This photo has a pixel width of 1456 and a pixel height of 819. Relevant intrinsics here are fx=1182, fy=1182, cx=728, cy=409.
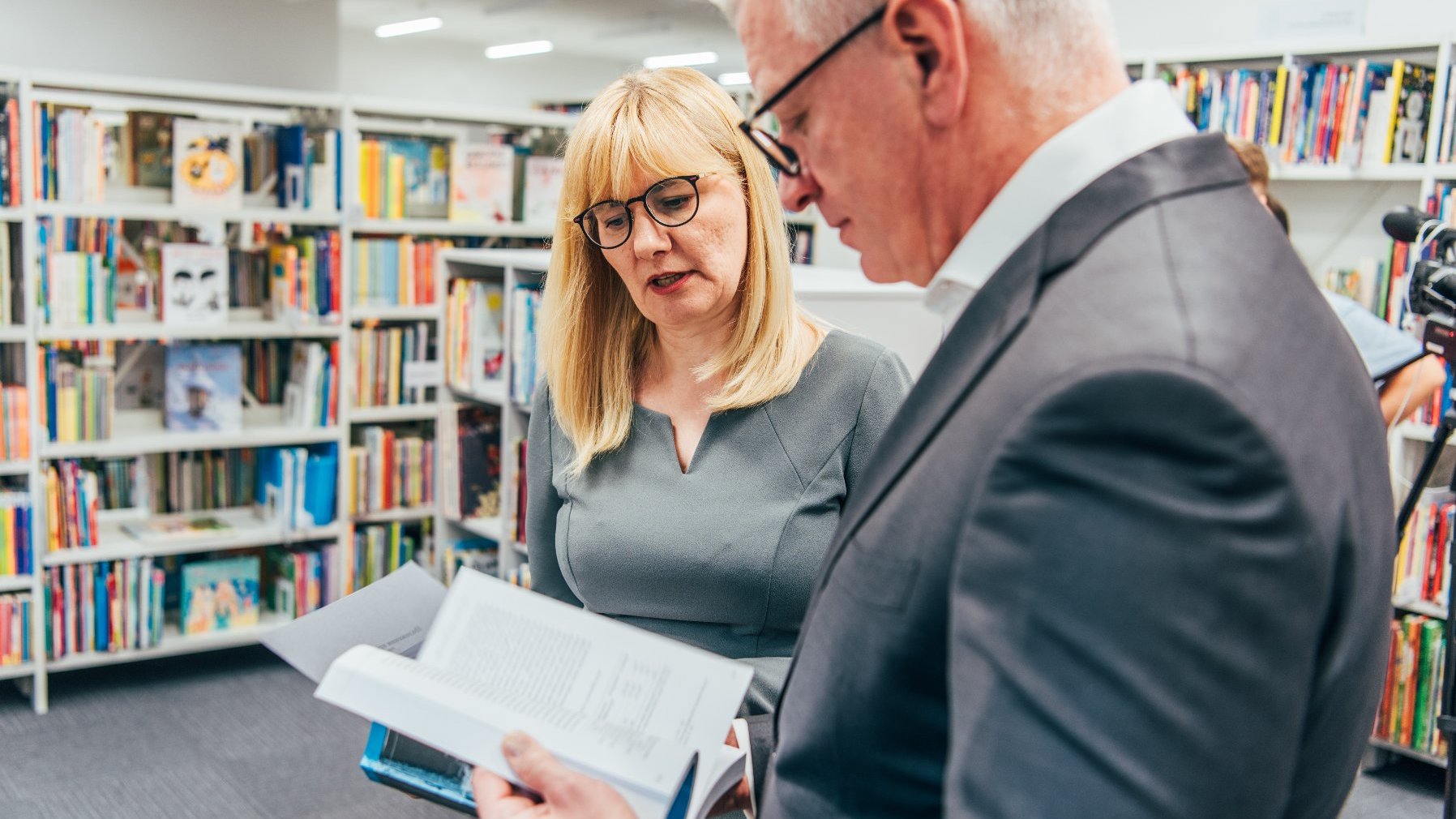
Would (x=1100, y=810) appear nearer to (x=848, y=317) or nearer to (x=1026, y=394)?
(x=1026, y=394)

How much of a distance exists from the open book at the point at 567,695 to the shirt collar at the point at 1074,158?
1.31 ft

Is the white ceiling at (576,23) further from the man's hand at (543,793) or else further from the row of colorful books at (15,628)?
the man's hand at (543,793)

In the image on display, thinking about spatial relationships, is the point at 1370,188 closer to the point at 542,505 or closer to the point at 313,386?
the point at 542,505

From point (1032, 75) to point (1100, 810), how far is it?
385 mm

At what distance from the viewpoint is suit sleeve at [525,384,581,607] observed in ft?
5.36

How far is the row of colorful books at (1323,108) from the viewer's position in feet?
11.0

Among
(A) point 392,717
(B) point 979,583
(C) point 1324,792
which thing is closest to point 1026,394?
(B) point 979,583

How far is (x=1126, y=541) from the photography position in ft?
1.65

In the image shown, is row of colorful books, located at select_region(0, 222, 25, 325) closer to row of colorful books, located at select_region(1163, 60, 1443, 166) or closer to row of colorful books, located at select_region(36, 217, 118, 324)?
row of colorful books, located at select_region(36, 217, 118, 324)

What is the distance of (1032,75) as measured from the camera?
654 mm

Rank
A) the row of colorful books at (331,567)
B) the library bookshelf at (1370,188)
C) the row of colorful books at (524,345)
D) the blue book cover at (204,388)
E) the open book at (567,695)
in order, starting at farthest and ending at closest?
the row of colorful books at (331,567) < the blue book cover at (204,388) < the library bookshelf at (1370,188) < the row of colorful books at (524,345) < the open book at (567,695)

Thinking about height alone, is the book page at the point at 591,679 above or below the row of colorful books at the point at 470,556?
above

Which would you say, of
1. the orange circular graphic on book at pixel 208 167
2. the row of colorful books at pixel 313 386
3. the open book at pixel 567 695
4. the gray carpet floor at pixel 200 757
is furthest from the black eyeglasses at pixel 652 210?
the row of colorful books at pixel 313 386

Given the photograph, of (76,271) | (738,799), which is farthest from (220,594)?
(738,799)
